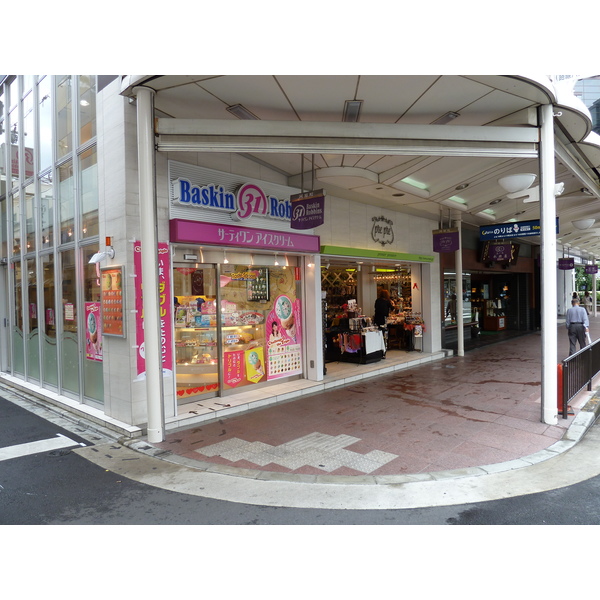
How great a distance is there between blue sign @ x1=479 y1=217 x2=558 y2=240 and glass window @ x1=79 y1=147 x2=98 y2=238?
8.72 m

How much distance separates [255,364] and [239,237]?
2549mm

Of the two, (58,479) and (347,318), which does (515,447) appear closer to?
(58,479)

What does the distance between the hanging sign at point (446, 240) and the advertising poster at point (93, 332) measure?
893cm

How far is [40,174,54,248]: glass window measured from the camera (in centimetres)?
846

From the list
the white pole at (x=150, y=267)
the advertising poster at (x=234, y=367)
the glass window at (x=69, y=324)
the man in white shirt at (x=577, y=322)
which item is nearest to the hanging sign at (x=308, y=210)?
the advertising poster at (x=234, y=367)

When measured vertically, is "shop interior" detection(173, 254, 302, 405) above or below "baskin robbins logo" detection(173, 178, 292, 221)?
below

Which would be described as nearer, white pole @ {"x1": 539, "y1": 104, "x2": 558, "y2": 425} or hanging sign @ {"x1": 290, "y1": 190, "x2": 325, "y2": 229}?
white pole @ {"x1": 539, "y1": 104, "x2": 558, "y2": 425}

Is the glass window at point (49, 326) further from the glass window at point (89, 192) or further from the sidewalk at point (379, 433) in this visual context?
the sidewalk at point (379, 433)

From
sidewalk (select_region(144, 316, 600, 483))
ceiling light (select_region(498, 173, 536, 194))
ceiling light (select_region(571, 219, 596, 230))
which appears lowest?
sidewalk (select_region(144, 316, 600, 483))

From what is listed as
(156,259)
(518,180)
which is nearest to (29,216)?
(156,259)

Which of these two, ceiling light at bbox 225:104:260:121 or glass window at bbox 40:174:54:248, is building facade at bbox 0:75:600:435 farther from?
ceiling light at bbox 225:104:260:121

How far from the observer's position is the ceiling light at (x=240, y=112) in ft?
19.1

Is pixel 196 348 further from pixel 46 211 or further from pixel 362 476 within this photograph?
pixel 46 211

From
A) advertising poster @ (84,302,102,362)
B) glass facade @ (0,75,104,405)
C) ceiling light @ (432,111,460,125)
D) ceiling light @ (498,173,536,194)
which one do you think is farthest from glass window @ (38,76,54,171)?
ceiling light @ (498,173,536,194)
